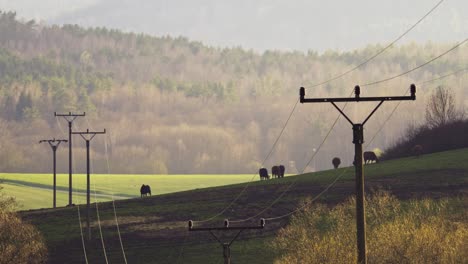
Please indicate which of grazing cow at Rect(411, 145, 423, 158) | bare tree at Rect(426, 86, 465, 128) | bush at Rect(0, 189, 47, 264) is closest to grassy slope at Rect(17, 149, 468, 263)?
grazing cow at Rect(411, 145, 423, 158)

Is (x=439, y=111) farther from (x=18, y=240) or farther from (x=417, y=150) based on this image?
(x=18, y=240)

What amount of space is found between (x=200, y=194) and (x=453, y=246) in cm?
7214

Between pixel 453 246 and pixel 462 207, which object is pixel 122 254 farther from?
pixel 453 246

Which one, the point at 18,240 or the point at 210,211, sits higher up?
the point at 210,211

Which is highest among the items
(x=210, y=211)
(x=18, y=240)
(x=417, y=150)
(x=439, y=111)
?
(x=439, y=111)

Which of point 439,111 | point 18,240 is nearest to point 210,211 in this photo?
point 18,240

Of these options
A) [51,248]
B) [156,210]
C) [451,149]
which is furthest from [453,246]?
[451,149]

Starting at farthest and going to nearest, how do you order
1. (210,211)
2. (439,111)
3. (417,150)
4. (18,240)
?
1. (439,111)
2. (417,150)
3. (210,211)
4. (18,240)

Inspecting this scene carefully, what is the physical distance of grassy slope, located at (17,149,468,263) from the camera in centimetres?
10412

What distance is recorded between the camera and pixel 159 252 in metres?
104

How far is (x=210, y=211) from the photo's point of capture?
122312 millimetres

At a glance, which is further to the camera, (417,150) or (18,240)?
(417,150)

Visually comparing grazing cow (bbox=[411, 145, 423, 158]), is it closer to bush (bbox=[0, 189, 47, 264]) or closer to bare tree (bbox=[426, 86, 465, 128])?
bare tree (bbox=[426, 86, 465, 128])

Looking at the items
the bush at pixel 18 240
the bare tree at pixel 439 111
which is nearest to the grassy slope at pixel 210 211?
the bush at pixel 18 240
